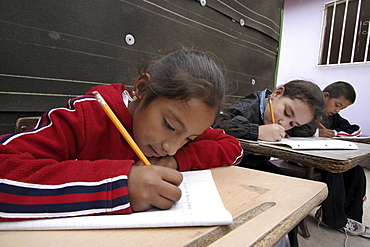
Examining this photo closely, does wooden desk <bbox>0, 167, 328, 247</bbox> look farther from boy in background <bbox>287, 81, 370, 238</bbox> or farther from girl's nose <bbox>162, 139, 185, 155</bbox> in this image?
boy in background <bbox>287, 81, 370, 238</bbox>

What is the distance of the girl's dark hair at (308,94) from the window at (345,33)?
2179 millimetres

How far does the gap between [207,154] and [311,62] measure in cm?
339

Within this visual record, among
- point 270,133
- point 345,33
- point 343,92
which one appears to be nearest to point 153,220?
point 270,133

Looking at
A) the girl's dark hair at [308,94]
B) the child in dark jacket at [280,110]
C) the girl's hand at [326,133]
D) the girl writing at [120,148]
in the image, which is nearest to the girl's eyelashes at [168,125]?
the girl writing at [120,148]

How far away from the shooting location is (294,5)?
355 cm

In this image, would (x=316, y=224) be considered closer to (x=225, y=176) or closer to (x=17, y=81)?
(x=225, y=176)

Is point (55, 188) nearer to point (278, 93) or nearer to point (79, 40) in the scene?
point (79, 40)

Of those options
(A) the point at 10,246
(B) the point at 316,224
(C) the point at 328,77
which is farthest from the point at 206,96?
(C) the point at 328,77

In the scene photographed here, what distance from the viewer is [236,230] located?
1.02 ft

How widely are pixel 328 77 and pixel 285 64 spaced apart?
71 cm

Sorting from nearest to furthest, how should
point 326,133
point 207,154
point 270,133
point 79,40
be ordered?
point 207,154 < point 79,40 < point 270,133 < point 326,133

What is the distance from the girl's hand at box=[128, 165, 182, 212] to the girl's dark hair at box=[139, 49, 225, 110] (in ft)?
0.71

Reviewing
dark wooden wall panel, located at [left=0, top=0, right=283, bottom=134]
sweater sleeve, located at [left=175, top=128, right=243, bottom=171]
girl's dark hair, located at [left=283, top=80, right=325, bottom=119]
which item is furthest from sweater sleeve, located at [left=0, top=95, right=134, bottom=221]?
girl's dark hair, located at [left=283, top=80, right=325, bottom=119]

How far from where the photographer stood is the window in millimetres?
2777
